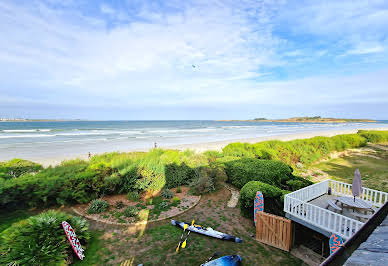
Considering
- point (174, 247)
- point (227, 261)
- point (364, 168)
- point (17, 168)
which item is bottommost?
point (364, 168)

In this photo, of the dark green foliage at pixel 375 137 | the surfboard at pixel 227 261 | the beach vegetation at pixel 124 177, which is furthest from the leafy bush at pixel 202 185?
the dark green foliage at pixel 375 137

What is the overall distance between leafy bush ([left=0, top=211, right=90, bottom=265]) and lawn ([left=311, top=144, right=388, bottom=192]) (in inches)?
595

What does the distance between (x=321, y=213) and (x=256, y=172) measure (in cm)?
403

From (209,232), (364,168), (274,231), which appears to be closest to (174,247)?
(209,232)

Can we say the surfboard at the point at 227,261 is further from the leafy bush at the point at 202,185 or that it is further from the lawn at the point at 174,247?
the leafy bush at the point at 202,185

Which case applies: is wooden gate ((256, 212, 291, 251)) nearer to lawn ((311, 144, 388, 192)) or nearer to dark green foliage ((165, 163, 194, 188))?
dark green foliage ((165, 163, 194, 188))

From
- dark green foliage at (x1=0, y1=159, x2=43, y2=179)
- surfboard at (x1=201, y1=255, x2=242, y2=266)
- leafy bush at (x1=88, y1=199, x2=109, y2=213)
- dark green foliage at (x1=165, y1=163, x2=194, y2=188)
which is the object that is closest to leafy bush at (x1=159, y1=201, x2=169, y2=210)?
dark green foliage at (x1=165, y1=163, x2=194, y2=188)

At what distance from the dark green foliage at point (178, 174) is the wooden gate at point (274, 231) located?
558 cm

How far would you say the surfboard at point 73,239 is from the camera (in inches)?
Answer: 201

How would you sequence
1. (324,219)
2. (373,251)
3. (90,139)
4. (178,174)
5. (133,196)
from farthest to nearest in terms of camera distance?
(90,139) → (178,174) → (133,196) → (324,219) → (373,251)

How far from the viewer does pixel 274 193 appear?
23.5ft

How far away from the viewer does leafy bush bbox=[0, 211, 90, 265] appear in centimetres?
430

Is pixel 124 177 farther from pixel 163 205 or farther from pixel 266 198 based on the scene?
pixel 266 198

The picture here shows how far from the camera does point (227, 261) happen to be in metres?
5.05
